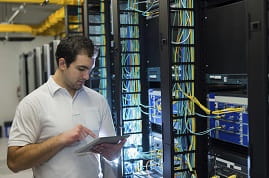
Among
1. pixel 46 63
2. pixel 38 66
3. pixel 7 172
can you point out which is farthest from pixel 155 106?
pixel 38 66

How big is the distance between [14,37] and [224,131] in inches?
274

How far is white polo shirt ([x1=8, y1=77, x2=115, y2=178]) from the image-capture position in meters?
1.38

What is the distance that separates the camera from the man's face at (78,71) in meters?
1.40

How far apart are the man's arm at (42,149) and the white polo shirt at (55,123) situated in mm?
38

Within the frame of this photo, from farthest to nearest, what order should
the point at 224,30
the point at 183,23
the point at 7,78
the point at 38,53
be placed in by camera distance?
the point at 7,78
the point at 38,53
the point at 183,23
the point at 224,30

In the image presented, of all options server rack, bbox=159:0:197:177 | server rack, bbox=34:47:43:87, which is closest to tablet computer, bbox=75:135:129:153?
server rack, bbox=159:0:197:177

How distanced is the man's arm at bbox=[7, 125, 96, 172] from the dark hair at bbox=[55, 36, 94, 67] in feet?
0.94

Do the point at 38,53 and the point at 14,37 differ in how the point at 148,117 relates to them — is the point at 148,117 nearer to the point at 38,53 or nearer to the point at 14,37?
the point at 38,53

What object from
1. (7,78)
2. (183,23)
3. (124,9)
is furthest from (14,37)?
(183,23)

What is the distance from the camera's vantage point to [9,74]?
8.58 meters

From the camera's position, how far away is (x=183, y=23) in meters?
1.93

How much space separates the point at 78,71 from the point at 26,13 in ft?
21.2

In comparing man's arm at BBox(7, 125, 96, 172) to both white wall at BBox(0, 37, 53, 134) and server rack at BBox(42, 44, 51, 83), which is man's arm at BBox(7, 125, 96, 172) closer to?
server rack at BBox(42, 44, 51, 83)

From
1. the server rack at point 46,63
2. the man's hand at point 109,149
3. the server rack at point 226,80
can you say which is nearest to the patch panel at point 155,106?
Answer: the server rack at point 226,80
